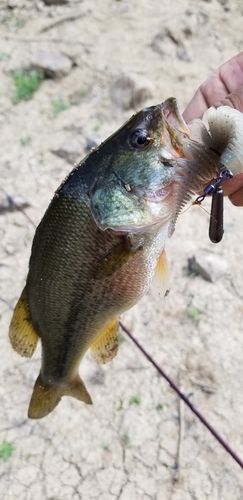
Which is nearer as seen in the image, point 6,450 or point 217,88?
point 217,88

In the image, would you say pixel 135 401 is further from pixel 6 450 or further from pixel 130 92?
pixel 130 92

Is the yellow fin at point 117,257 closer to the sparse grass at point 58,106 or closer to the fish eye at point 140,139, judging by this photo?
the fish eye at point 140,139

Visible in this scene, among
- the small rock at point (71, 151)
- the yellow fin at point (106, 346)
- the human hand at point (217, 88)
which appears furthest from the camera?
the small rock at point (71, 151)

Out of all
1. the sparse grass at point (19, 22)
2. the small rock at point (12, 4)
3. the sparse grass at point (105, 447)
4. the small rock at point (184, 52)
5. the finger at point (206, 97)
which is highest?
the finger at point (206, 97)

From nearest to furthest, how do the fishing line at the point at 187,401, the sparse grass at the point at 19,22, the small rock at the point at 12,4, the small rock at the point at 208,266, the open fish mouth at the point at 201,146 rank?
1. the open fish mouth at the point at 201,146
2. the fishing line at the point at 187,401
3. the small rock at the point at 208,266
4. the sparse grass at the point at 19,22
5. the small rock at the point at 12,4

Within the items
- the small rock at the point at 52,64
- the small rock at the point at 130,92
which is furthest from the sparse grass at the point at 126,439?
the small rock at the point at 52,64

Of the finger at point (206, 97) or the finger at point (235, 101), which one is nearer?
the finger at point (235, 101)

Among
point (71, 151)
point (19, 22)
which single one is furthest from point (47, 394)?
point (19, 22)

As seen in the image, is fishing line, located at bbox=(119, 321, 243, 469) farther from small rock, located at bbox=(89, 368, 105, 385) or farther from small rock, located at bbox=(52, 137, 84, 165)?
small rock, located at bbox=(52, 137, 84, 165)

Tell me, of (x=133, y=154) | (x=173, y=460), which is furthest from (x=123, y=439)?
(x=133, y=154)
